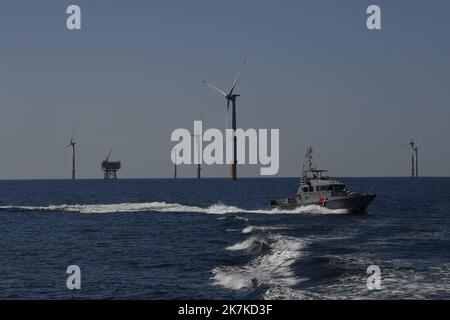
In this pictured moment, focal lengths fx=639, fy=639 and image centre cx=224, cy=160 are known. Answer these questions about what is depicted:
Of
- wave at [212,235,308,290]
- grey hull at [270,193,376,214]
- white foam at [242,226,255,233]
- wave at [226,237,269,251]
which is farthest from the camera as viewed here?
grey hull at [270,193,376,214]

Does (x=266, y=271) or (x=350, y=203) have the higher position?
(x=350, y=203)

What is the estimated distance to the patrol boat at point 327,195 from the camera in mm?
96062

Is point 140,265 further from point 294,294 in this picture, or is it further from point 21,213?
point 21,213

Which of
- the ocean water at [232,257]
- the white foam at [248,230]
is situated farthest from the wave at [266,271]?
the white foam at [248,230]

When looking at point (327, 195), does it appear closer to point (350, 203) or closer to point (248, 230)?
point (350, 203)

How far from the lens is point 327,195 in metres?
97.7

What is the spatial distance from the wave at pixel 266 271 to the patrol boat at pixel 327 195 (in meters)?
38.8

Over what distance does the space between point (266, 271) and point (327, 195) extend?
177 feet

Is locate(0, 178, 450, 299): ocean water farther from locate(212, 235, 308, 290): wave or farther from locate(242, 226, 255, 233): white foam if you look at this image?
locate(242, 226, 255, 233): white foam

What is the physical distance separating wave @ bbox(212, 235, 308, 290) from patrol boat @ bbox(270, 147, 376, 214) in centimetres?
3883

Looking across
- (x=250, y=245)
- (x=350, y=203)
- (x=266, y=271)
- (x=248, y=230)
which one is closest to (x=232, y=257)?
(x=250, y=245)

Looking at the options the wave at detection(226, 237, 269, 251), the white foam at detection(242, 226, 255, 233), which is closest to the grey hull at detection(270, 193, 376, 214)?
the white foam at detection(242, 226, 255, 233)

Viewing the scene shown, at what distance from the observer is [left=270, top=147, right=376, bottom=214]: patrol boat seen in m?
96.1

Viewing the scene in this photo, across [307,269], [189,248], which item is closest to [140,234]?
[189,248]
